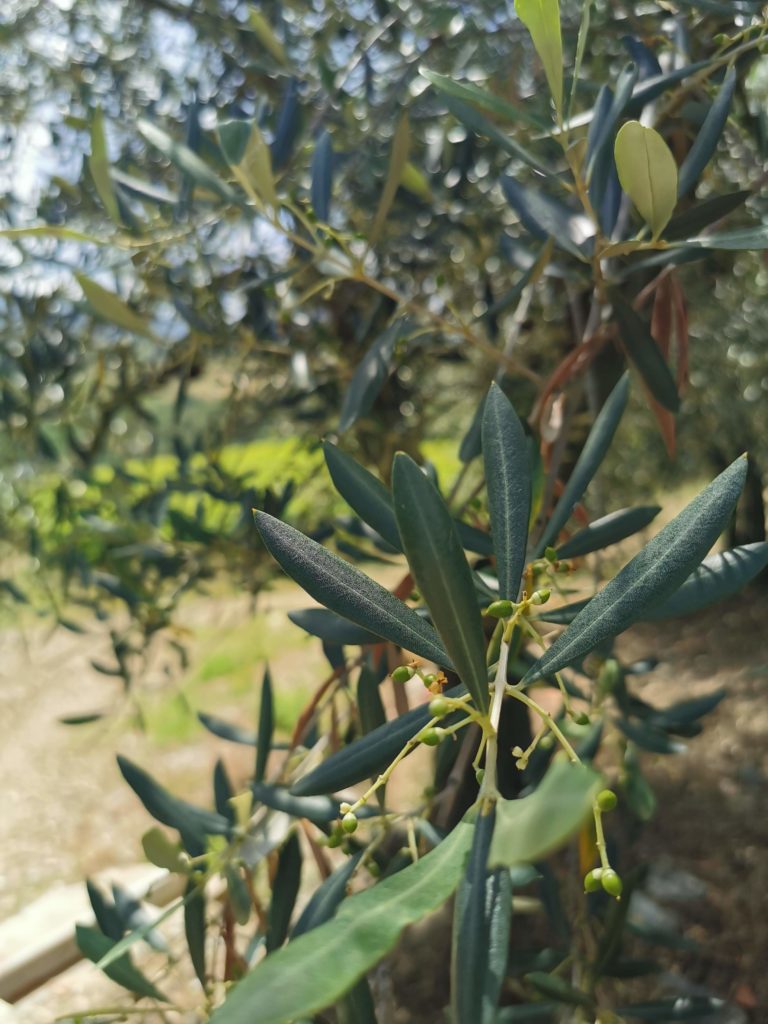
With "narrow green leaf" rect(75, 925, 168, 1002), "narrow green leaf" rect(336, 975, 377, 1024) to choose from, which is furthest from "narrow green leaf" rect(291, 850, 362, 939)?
"narrow green leaf" rect(75, 925, 168, 1002)

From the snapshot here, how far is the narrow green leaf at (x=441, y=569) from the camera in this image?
1.21 feet

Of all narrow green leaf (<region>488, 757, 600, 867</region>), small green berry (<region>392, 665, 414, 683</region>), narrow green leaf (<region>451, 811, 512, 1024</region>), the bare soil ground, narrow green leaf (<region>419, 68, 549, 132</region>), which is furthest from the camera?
the bare soil ground

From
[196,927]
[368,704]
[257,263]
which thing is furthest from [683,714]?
[257,263]

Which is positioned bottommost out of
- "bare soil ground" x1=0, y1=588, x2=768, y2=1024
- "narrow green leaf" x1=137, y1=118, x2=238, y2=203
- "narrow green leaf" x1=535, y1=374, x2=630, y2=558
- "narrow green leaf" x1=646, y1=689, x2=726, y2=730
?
"bare soil ground" x1=0, y1=588, x2=768, y2=1024

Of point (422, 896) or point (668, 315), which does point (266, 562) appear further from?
point (422, 896)

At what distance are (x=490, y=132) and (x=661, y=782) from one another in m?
2.28

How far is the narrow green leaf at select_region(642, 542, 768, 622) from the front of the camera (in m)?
0.46

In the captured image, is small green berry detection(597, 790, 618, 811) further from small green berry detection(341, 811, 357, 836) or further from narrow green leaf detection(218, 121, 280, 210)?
narrow green leaf detection(218, 121, 280, 210)

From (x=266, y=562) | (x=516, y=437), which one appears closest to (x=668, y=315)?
(x=516, y=437)

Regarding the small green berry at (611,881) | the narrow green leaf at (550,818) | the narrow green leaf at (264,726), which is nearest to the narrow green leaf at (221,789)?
the narrow green leaf at (264,726)

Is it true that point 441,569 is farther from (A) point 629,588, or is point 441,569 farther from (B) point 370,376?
(B) point 370,376

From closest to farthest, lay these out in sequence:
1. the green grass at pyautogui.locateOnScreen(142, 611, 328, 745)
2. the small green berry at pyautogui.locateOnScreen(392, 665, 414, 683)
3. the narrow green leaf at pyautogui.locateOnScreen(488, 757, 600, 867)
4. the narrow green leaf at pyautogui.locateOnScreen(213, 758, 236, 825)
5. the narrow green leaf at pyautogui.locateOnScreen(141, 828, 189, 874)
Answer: the narrow green leaf at pyautogui.locateOnScreen(488, 757, 600, 867), the small green berry at pyautogui.locateOnScreen(392, 665, 414, 683), the narrow green leaf at pyautogui.locateOnScreen(141, 828, 189, 874), the narrow green leaf at pyautogui.locateOnScreen(213, 758, 236, 825), the green grass at pyautogui.locateOnScreen(142, 611, 328, 745)

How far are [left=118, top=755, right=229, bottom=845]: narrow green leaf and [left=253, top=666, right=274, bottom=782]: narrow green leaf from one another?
57mm

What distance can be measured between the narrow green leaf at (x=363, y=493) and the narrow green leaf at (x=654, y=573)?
0.13 metres
